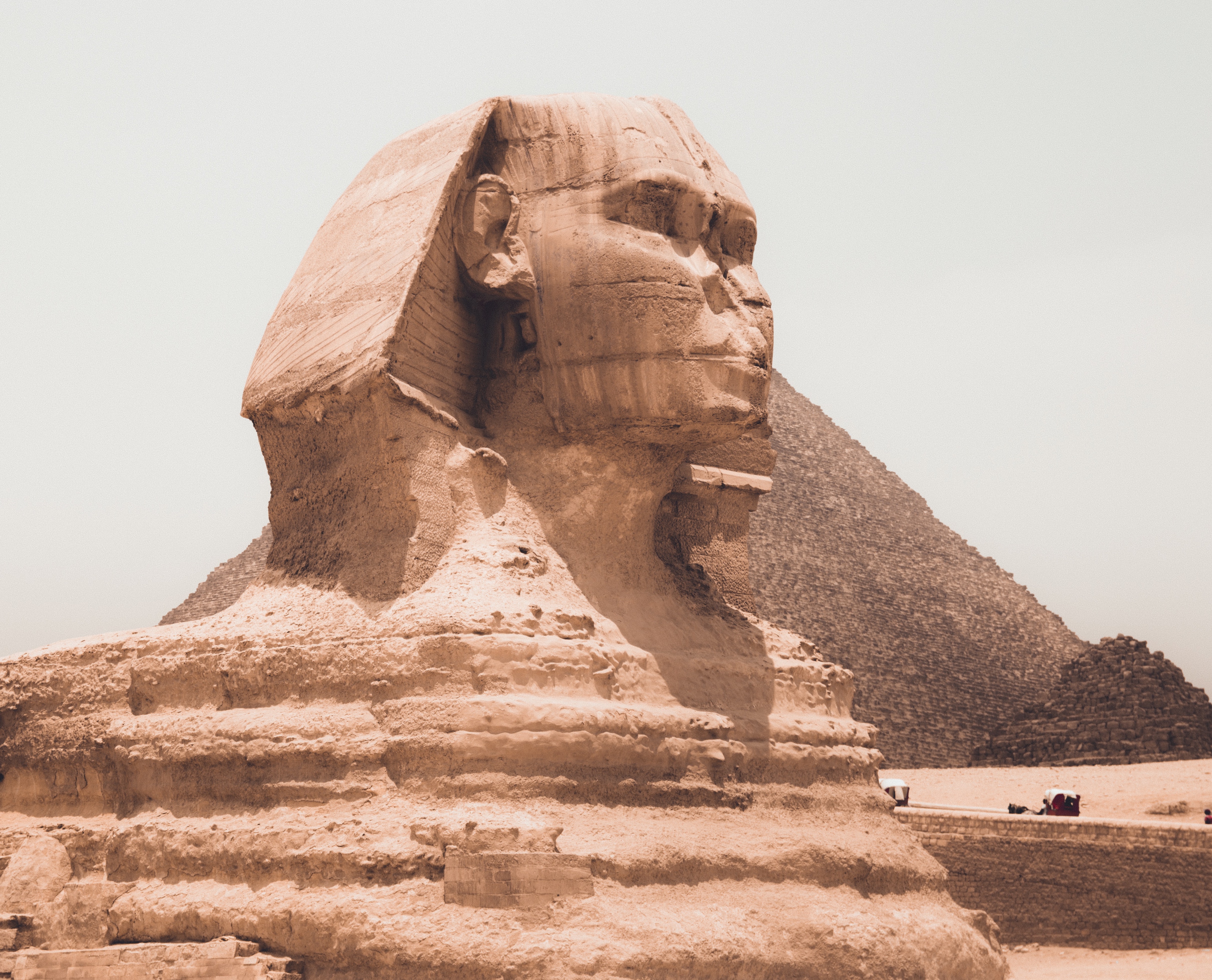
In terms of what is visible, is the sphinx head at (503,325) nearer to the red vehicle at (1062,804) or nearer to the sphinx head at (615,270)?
the sphinx head at (615,270)

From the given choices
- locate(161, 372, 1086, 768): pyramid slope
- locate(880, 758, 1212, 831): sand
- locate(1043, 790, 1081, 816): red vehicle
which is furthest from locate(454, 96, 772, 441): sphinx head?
locate(161, 372, 1086, 768): pyramid slope

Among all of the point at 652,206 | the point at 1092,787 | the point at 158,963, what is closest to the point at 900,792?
the point at 1092,787

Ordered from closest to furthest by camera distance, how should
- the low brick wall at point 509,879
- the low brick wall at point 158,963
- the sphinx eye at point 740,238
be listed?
the low brick wall at point 509,879 < the low brick wall at point 158,963 < the sphinx eye at point 740,238

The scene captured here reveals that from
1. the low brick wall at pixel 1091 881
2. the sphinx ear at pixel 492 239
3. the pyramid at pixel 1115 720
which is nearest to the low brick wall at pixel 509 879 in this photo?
the sphinx ear at pixel 492 239

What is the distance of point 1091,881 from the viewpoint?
16781mm

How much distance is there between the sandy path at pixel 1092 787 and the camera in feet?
95.9

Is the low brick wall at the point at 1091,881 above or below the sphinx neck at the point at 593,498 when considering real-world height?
below

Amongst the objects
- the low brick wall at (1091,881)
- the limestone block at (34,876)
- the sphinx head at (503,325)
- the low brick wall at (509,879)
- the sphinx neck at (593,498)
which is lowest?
the low brick wall at (1091,881)

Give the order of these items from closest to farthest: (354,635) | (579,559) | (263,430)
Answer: (354,635) → (579,559) → (263,430)

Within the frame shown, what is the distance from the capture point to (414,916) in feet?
12.1

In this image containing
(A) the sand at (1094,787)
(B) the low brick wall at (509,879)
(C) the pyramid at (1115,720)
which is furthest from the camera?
(C) the pyramid at (1115,720)

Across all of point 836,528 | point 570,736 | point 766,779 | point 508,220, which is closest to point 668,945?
point 570,736

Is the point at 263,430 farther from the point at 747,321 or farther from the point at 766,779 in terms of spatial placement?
the point at 766,779

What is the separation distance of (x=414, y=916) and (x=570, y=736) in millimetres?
562
